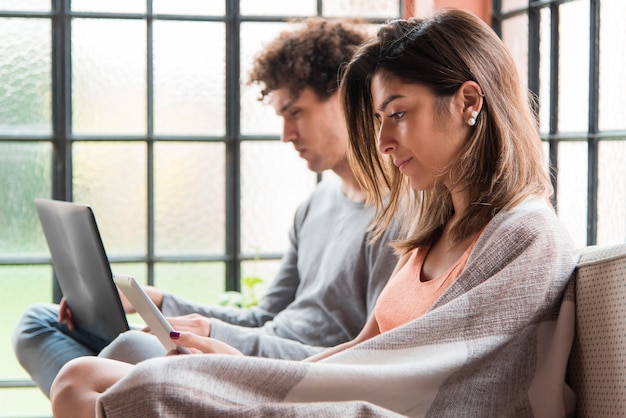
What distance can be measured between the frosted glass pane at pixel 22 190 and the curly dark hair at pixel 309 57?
101 cm

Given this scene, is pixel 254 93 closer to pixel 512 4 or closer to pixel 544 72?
pixel 512 4

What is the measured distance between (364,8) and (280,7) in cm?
31

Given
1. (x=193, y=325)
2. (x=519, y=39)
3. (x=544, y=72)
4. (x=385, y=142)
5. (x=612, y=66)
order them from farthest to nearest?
(x=519, y=39), (x=544, y=72), (x=612, y=66), (x=193, y=325), (x=385, y=142)

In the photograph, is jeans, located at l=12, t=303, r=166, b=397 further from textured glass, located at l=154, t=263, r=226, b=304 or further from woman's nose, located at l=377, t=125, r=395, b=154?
woman's nose, located at l=377, t=125, r=395, b=154

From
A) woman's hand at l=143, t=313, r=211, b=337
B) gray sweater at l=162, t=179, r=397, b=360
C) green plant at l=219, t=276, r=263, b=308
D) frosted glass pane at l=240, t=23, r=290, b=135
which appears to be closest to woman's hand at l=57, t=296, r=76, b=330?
gray sweater at l=162, t=179, r=397, b=360

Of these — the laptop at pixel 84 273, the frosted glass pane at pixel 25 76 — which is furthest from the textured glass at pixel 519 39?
the frosted glass pane at pixel 25 76

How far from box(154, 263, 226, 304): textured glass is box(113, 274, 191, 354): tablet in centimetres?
163

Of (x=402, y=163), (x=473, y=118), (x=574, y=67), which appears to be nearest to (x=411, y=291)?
(x=402, y=163)

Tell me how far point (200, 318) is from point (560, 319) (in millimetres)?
938

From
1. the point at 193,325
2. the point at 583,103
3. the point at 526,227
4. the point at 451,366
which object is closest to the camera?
the point at 451,366

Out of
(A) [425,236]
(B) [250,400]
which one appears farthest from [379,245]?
(B) [250,400]

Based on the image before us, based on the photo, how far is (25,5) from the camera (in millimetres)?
3070

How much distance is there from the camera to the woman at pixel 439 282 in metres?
1.18

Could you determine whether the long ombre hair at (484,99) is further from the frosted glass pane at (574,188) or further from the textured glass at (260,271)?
the textured glass at (260,271)
